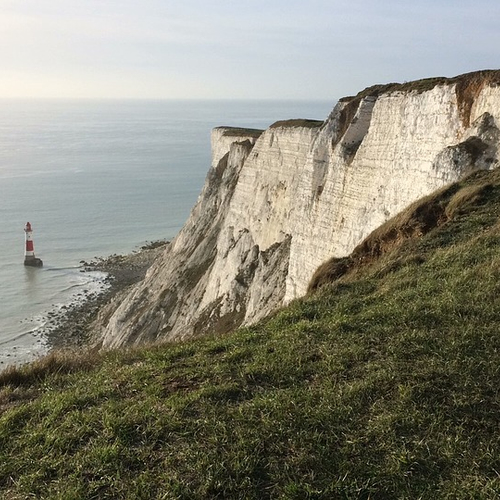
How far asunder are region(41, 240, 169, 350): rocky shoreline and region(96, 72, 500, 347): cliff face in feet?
9.04

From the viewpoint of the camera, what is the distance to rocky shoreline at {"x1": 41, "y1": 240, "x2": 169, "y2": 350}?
43062 mm

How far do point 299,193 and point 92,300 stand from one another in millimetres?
32812

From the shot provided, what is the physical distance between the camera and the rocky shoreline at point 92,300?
1695 inches

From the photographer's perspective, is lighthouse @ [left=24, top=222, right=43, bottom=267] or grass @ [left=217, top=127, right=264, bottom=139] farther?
lighthouse @ [left=24, top=222, right=43, bottom=267]

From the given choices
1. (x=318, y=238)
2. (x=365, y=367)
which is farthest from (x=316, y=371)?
(x=318, y=238)

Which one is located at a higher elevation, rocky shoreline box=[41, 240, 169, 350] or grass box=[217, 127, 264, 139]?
grass box=[217, 127, 264, 139]

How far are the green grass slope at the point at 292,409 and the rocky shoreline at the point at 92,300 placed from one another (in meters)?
27.5

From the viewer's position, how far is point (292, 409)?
6195mm

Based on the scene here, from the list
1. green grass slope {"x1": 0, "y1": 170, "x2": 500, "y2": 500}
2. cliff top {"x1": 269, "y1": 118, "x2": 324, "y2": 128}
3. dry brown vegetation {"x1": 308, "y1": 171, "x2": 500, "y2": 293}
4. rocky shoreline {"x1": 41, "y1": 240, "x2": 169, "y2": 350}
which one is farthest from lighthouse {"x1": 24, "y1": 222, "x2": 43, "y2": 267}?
green grass slope {"x1": 0, "y1": 170, "x2": 500, "y2": 500}

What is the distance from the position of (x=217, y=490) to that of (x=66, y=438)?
2.31 metres

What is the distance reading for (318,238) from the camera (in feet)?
77.5

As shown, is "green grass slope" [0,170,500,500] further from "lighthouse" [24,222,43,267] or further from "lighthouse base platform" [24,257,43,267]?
"lighthouse" [24,222,43,267]

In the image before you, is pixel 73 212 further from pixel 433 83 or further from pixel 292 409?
pixel 292 409

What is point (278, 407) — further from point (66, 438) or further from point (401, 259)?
point (401, 259)
